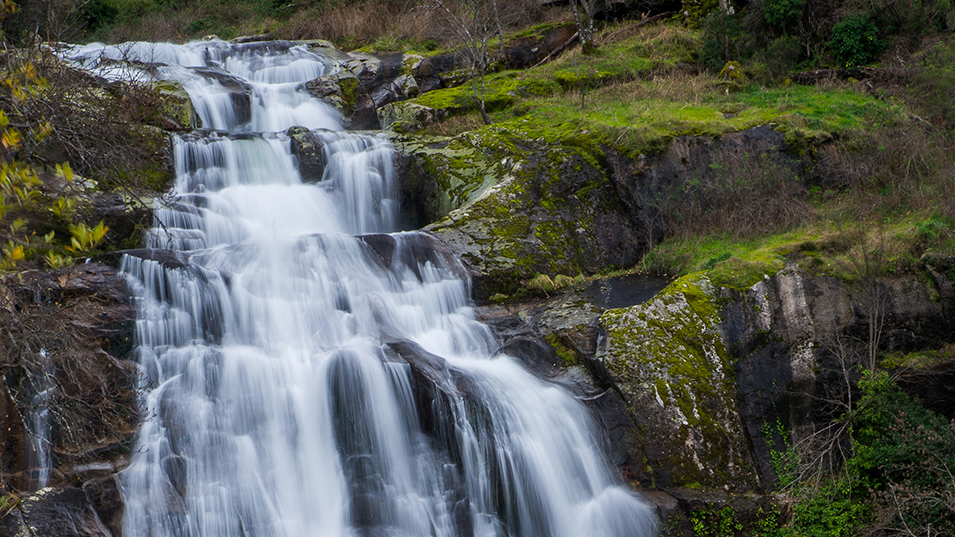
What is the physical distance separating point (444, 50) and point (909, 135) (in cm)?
1105

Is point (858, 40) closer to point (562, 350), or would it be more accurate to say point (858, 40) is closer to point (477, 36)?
point (477, 36)

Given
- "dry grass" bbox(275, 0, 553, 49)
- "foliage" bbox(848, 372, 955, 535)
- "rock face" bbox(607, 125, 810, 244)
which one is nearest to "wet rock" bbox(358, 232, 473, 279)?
"rock face" bbox(607, 125, 810, 244)

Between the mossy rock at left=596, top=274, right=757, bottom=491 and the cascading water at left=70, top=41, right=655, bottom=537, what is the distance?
0.61 metres

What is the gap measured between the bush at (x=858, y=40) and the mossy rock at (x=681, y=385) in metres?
9.91

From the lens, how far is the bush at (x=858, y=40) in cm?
1419

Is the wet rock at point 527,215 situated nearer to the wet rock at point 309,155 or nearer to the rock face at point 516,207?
the rock face at point 516,207

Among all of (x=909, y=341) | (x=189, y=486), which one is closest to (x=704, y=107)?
(x=909, y=341)

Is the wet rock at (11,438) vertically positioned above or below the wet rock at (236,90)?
below

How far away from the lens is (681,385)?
7.06m

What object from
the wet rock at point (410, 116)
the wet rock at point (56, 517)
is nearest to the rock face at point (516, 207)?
the wet rock at point (410, 116)

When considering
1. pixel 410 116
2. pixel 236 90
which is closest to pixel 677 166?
pixel 410 116

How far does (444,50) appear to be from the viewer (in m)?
17.1

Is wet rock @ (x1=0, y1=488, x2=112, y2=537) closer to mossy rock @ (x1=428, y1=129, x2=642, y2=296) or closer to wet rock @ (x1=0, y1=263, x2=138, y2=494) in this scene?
wet rock @ (x1=0, y1=263, x2=138, y2=494)

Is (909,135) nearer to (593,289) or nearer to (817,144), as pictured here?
(817,144)
